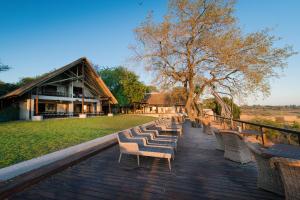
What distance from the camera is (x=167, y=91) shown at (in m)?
17.4

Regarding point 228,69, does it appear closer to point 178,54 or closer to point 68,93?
→ point 178,54

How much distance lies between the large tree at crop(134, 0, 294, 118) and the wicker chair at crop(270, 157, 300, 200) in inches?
482

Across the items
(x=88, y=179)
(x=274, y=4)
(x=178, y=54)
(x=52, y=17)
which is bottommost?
(x=88, y=179)

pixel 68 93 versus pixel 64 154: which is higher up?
pixel 68 93

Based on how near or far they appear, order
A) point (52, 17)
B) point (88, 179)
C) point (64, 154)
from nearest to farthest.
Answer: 1. point (88, 179)
2. point (64, 154)
3. point (52, 17)

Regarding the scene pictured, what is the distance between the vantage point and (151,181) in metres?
3.24

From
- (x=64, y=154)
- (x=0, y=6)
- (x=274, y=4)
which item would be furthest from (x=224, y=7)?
(x=0, y=6)

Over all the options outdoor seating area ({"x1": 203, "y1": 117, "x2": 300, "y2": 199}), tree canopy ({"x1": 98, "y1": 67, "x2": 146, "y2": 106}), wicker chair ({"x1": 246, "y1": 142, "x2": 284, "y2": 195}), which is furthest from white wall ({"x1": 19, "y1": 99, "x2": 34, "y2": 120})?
wicker chair ({"x1": 246, "y1": 142, "x2": 284, "y2": 195})

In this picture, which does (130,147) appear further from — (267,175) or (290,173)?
(290,173)

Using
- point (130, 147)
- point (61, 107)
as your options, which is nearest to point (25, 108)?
point (61, 107)

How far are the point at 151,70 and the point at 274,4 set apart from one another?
10551mm

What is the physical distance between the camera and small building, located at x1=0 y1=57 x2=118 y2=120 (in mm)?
20531

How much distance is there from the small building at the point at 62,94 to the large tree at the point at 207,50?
11598 millimetres

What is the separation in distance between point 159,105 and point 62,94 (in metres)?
23.4
